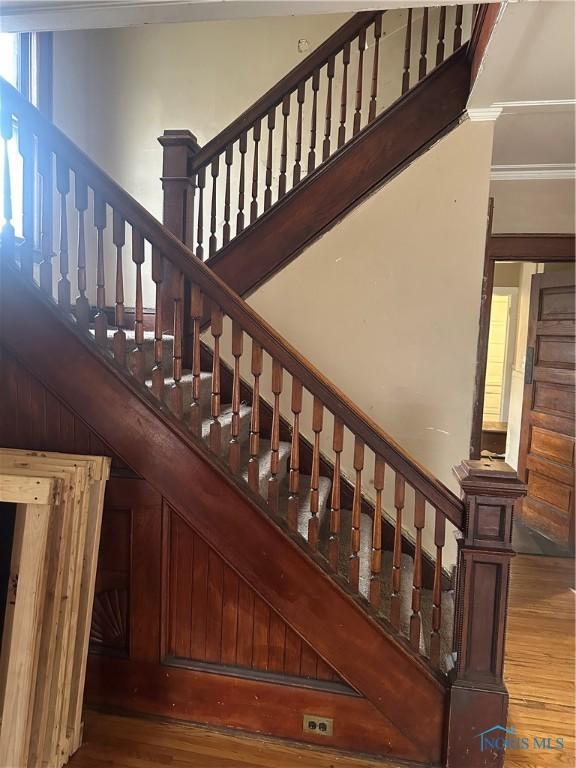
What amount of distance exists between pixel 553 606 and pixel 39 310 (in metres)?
3.18

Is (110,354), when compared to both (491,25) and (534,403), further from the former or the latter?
(534,403)

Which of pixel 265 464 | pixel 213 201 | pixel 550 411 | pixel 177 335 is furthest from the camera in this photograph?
pixel 550 411

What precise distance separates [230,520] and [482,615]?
3.07 ft

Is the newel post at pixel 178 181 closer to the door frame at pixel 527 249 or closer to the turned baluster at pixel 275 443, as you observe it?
the turned baluster at pixel 275 443

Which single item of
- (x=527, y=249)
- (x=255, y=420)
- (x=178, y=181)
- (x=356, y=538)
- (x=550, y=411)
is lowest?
(x=356, y=538)

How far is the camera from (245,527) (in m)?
1.74

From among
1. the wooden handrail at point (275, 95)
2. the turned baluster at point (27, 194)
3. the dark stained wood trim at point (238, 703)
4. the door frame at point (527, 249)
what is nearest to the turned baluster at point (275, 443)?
the dark stained wood trim at point (238, 703)

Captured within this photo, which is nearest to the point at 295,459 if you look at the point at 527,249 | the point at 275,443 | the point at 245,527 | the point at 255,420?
the point at 275,443

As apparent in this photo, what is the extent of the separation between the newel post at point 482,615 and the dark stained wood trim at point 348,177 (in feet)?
5.17

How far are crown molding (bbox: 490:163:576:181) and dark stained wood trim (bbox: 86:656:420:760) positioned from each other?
308cm

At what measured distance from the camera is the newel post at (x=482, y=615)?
1573 mm

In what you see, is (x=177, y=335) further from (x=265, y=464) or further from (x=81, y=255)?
(x=265, y=464)

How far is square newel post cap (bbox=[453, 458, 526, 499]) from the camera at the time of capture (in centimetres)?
156

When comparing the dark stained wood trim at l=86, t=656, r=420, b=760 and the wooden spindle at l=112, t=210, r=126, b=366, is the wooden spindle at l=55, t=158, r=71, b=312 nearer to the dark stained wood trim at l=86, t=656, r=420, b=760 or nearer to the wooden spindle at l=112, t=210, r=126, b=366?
the wooden spindle at l=112, t=210, r=126, b=366
